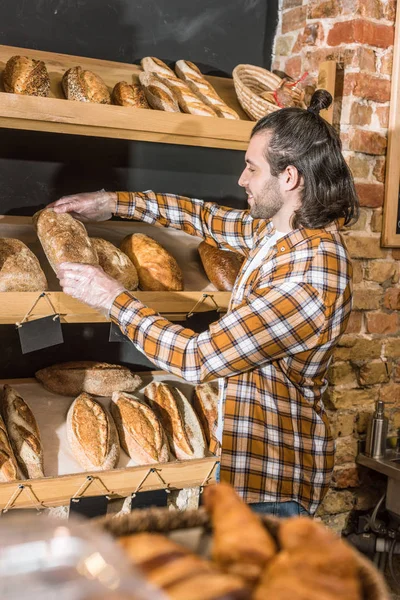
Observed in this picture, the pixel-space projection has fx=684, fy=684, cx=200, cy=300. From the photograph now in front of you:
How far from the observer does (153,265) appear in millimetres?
2084

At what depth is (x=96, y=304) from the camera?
5.59 feet

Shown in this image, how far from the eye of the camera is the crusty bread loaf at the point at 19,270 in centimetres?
180

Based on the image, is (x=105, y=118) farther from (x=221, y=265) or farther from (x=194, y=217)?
(x=221, y=265)

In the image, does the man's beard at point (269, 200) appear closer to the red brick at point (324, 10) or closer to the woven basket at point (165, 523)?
the red brick at point (324, 10)

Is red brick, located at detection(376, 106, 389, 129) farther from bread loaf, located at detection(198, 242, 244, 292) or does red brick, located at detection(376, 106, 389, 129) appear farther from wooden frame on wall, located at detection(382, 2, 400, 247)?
bread loaf, located at detection(198, 242, 244, 292)

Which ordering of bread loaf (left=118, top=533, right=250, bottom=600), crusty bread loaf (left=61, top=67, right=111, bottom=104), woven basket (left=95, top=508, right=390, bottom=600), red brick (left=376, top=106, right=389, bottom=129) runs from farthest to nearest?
red brick (left=376, top=106, right=389, bottom=129) < crusty bread loaf (left=61, top=67, right=111, bottom=104) < woven basket (left=95, top=508, right=390, bottom=600) < bread loaf (left=118, top=533, right=250, bottom=600)

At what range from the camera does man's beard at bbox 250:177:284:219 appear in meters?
1.80

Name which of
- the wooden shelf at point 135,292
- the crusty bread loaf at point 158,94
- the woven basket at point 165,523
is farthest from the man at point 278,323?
the woven basket at point 165,523

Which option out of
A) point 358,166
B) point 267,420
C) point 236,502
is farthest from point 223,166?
point 236,502

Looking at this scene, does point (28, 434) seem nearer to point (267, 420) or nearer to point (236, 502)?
point (267, 420)

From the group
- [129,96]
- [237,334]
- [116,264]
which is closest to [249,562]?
[237,334]

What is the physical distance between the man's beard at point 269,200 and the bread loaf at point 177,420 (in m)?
0.68

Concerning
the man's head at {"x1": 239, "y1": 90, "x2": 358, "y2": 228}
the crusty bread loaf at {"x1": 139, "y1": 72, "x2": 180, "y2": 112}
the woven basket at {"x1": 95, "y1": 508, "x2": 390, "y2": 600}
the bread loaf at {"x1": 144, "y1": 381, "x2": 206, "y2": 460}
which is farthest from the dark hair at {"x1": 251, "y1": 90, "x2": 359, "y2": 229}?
the woven basket at {"x1": 95, "y1": 508, "x2": 390, "y2": 600}

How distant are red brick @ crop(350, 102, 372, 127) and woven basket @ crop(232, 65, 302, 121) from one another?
200mm
